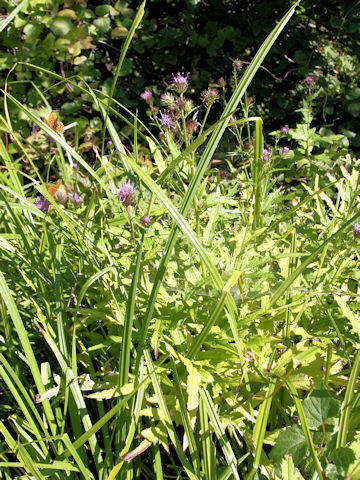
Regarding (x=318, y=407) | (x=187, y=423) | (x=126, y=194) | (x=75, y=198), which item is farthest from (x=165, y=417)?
(x=75, y=198)

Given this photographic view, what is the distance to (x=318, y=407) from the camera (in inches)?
34.1

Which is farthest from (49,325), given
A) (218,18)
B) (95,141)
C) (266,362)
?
(218,18)

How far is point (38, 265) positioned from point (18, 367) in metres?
0.27

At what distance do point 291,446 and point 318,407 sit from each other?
86 mm

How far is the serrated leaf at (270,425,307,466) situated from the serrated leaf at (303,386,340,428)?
0.03 m

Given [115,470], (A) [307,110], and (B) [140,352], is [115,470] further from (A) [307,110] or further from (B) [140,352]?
(A) [307,110]

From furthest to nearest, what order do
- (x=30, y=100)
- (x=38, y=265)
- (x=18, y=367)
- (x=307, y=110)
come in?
(x=30, y=100), (x=307, y=110), (x=38, y=265), (x=18, y=367)

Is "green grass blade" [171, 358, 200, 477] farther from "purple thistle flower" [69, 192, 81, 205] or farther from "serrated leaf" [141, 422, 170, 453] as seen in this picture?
"purple thistle flower" [69, 192, 81, 205]

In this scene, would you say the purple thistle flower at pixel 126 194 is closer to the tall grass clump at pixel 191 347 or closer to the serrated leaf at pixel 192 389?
the tall grass clump at pixel 191 347

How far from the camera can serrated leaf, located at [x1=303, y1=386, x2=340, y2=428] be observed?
2.82 ft

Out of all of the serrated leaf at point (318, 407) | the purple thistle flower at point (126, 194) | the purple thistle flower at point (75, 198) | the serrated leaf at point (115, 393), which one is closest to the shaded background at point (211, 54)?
the purple thistle flower at point (75, 198)

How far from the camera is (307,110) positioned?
6.48 ft

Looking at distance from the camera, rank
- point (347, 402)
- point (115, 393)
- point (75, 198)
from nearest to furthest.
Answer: point (347, 402), point (115, 393), point (75, 198)

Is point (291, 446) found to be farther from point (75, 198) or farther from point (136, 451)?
point (75, 198)
